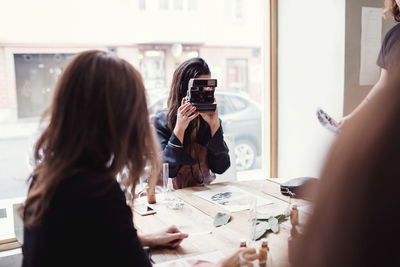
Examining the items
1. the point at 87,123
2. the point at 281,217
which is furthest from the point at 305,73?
the point at 87,123

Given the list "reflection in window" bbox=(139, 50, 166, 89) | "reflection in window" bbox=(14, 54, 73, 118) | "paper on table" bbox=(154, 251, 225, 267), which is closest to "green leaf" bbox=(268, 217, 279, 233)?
"paper on table" bbox=(154, 251, 225, 267)

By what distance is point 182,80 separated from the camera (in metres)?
2.28

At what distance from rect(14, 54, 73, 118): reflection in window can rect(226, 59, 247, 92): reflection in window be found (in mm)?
2263

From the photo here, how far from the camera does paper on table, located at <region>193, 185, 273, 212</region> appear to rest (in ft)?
5.81

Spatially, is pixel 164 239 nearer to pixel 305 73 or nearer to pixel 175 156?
pixel 175 156

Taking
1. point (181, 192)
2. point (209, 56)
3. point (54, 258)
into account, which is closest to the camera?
point (54, 258)

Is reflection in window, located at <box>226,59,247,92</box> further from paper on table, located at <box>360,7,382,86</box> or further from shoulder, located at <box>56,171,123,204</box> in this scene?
shoulder, located at <box>56,171,123,204</box>

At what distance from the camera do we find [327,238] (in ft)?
1.35

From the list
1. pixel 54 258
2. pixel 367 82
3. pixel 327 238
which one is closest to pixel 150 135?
pixel 54 258

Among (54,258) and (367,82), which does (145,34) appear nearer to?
(367,82)

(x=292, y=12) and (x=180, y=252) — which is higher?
(x=292, y=12)

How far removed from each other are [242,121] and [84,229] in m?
3.93

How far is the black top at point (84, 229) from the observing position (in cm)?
86

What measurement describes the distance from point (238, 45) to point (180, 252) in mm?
3860
